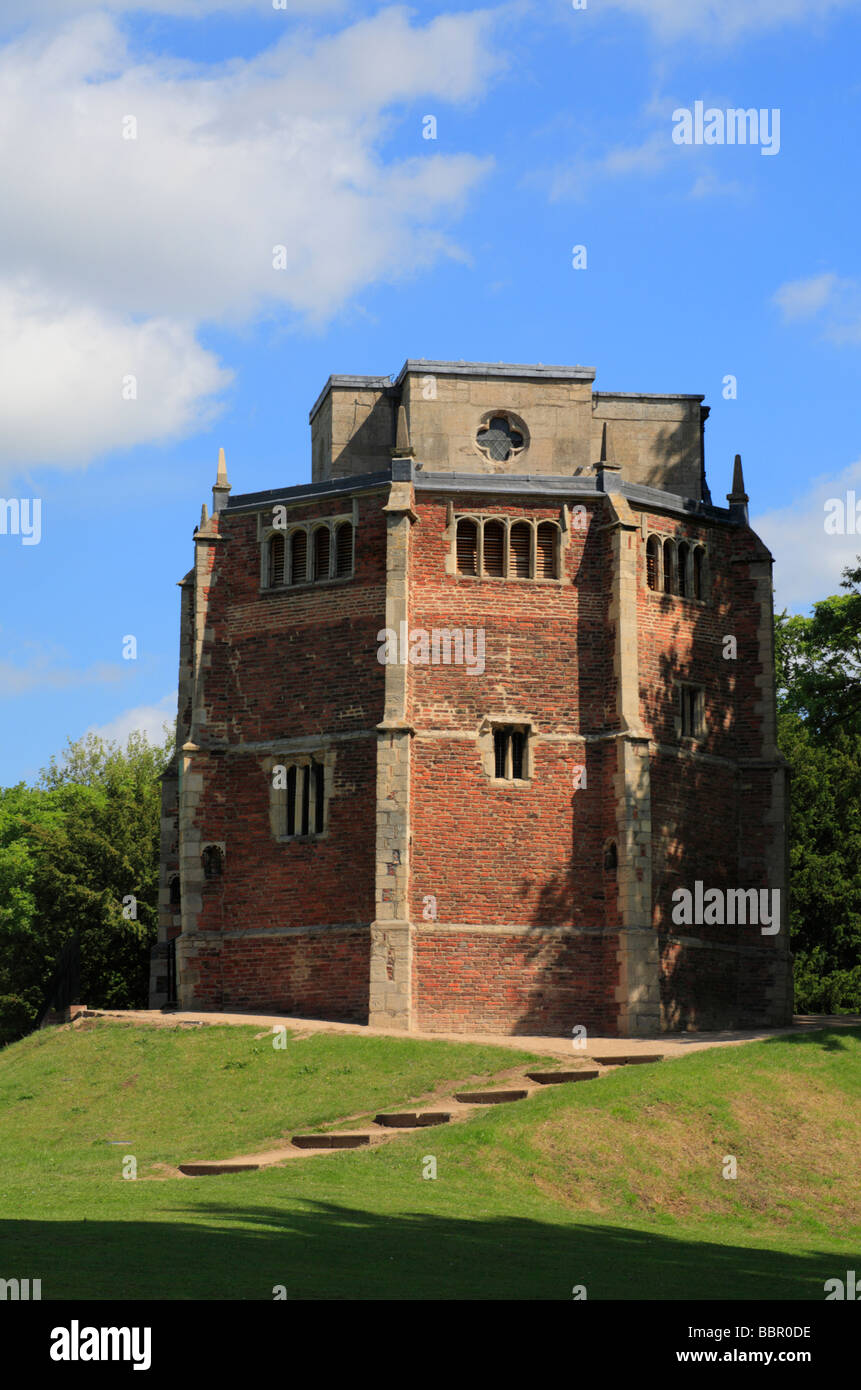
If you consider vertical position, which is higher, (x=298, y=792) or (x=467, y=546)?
(x=467, y=546)

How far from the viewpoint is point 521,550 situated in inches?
1590

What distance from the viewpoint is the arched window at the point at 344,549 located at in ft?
133

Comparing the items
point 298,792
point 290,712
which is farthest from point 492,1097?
point 290,712

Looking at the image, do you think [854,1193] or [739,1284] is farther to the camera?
[854,1193]

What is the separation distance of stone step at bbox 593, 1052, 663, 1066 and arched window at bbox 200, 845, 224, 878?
1153cm

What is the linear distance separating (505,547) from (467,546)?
91cm

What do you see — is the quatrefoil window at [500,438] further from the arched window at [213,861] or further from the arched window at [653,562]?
the arched window at [213,861]

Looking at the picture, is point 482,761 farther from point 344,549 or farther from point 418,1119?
point 418,1119

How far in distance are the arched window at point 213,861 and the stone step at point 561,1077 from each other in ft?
37.8
